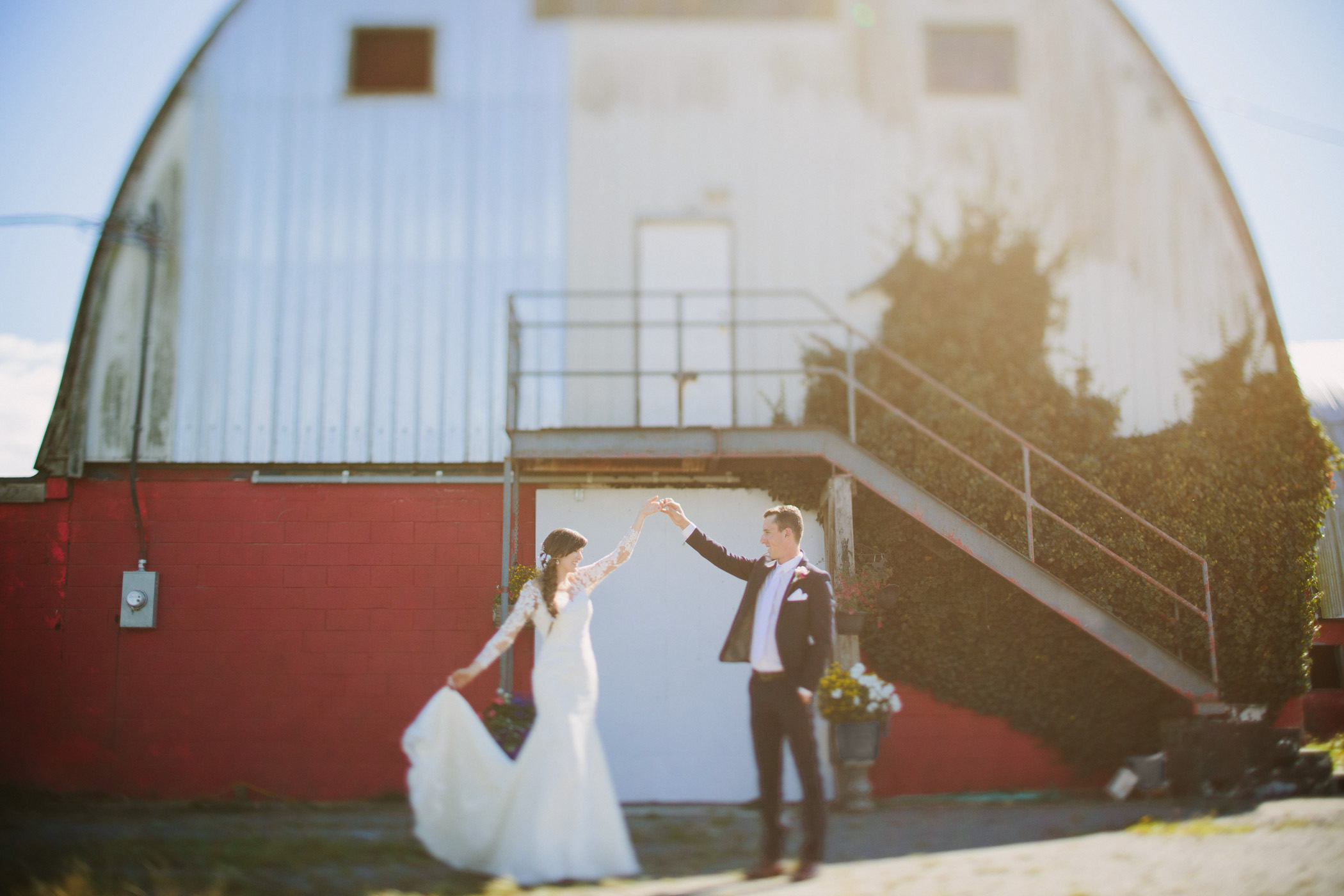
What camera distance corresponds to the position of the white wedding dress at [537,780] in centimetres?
468

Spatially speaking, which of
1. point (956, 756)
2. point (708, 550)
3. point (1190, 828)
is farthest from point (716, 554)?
point (956, 756)

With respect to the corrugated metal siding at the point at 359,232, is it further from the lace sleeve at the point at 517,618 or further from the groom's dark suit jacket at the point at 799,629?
the groom's dark suit jacket at the point at 799,629

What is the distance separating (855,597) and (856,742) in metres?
1.04

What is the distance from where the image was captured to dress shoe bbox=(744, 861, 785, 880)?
15.4ft

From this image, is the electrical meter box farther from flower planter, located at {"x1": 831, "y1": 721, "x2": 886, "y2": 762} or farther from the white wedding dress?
flower planter, located at {"x1": 831, "y1": 721, "x2": 886, "y2": 762}

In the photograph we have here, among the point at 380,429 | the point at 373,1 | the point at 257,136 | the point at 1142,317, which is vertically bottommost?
the point at 380,429

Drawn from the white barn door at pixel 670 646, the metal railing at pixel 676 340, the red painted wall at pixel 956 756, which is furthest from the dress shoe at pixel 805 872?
the metal railing at pixel 676 340

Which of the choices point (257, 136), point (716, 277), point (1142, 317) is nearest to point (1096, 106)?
point (1142, 317)

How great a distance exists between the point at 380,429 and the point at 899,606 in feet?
15.6

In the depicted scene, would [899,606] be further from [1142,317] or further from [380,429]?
[380,429]

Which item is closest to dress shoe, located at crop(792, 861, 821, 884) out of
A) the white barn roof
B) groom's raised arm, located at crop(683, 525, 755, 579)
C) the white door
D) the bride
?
the bride

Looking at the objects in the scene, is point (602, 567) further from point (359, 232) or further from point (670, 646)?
point (359, 232)

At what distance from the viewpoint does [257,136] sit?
9242mm

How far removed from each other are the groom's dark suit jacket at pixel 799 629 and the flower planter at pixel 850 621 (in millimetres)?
2260
